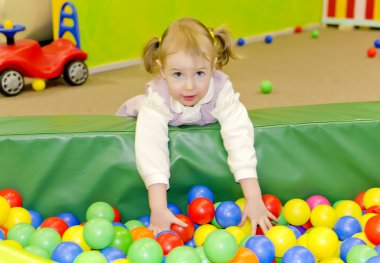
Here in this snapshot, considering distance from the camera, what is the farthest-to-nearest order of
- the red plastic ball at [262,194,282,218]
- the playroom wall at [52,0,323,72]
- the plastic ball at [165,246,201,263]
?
the playroom wall at [52,0,323,72] → the red plastic ball at [262,194,282,218] → the plastic ball at [165,246,201,263]

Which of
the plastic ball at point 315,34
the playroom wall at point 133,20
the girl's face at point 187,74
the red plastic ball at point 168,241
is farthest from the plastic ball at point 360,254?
the plastic ball at point 315,34

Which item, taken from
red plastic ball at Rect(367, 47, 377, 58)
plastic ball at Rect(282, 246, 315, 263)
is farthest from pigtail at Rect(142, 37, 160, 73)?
red plastic ball at Rect(367, 47, 377, 58)

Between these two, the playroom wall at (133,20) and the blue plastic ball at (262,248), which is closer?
the blue plastic ball at (262,248)

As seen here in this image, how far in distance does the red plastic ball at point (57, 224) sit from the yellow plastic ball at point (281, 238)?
446 mm

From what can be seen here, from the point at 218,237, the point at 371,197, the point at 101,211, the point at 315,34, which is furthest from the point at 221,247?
the point at 315,34

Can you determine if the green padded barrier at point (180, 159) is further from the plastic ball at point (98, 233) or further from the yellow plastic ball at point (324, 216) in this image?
the plastic ball at point (98, 233)

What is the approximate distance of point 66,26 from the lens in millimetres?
2783

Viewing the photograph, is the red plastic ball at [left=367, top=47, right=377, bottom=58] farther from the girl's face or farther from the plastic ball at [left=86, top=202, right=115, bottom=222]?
the plastic ball at [left=86, top=202, right=115, bottom=222]

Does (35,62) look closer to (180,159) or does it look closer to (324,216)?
(180,159)

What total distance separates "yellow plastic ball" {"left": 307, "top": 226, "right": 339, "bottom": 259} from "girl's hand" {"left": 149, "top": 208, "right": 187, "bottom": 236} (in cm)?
27

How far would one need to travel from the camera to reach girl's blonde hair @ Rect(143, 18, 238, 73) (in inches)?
49.9

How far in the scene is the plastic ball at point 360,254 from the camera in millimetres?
1142

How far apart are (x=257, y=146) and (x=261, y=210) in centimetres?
17

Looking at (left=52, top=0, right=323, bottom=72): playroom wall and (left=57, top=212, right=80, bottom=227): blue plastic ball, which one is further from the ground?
(left=52, top=0, right=323, bottom=72): playroom wall
